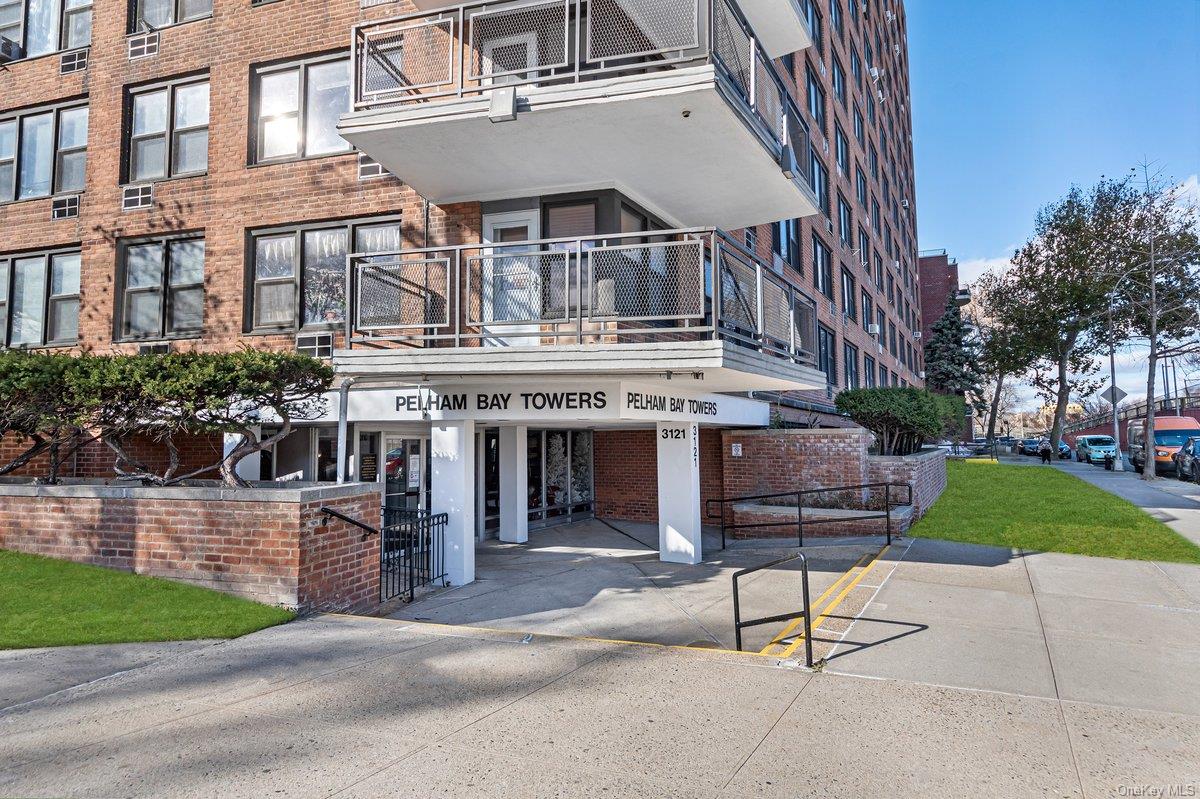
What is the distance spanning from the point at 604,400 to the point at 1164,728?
638 centimetres

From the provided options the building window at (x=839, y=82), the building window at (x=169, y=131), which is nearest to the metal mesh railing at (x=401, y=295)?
the building window at (x=169, y=131)

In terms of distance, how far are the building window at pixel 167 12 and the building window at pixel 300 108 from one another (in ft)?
6.50

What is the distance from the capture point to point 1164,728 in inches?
188

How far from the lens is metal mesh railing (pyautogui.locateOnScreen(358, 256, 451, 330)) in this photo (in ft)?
30.3

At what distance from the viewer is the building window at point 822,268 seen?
2056 centimetres

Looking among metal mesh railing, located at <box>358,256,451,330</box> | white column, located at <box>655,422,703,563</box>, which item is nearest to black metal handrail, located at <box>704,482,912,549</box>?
white column, located at <box>655,422,703,563</box>

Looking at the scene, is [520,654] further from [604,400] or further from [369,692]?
[604,400]

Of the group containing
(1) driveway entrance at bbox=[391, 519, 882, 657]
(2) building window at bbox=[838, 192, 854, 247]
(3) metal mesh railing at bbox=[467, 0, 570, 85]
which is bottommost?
(1) driveway entrance at bbox=[391, 519, 882, 657]

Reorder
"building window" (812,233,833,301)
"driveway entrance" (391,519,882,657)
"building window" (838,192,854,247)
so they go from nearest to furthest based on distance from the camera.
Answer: "driveway entrance" (391,519,882,657)
"building window" (812,233,833,301)
"building window" (838,192,854,247)

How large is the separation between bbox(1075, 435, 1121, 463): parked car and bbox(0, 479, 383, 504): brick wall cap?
38.5 meters

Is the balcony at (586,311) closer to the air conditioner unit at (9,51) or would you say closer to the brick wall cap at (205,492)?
the brick wall cap at (205,492)

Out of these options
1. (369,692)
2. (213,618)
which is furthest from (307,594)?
(369,692)

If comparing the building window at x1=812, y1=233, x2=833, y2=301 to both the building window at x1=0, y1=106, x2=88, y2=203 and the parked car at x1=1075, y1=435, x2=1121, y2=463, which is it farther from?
the parked car at x1=1075, y1=435, x2=1121, y2=463

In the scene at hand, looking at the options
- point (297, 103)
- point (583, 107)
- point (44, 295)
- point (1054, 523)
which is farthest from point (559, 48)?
point (1054, 523)
